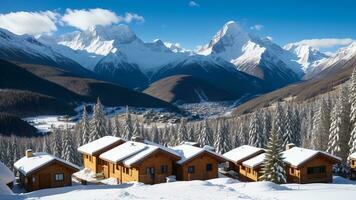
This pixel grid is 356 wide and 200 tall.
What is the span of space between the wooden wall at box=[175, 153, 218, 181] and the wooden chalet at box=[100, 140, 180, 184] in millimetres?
1088

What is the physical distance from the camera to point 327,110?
88.5 m

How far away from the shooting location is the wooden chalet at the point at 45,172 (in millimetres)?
51312

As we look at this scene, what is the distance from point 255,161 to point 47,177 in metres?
25.2

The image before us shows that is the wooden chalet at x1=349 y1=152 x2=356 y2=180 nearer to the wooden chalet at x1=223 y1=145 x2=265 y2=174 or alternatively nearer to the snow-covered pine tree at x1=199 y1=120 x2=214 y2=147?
the wooden chalet at x1=223 y1=145 x2=265 y2=174

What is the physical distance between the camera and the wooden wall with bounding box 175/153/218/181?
54719 mm

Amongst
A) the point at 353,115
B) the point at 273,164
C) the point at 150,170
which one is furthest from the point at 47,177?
the point at 353,115

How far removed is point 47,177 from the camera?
51.9m

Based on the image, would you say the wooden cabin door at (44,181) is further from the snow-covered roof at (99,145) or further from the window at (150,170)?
the window at (150,170)

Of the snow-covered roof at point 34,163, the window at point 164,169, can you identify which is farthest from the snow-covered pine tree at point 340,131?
the snow-covered roof at point 34,163

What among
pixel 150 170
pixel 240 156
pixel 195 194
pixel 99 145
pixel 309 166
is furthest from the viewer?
pixel 240 156

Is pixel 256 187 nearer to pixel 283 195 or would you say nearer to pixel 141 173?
pixel 283 195

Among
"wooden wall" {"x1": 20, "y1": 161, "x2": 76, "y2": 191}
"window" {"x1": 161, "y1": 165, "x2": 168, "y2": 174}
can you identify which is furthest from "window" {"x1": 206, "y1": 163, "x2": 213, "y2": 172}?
Answer: "wooden wall" {"x1": 20, "y1": 161, "x2": 76, "y2": 191}

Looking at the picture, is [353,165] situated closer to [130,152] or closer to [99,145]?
[130,152]

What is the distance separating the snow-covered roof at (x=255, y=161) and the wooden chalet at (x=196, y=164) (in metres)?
4.61
